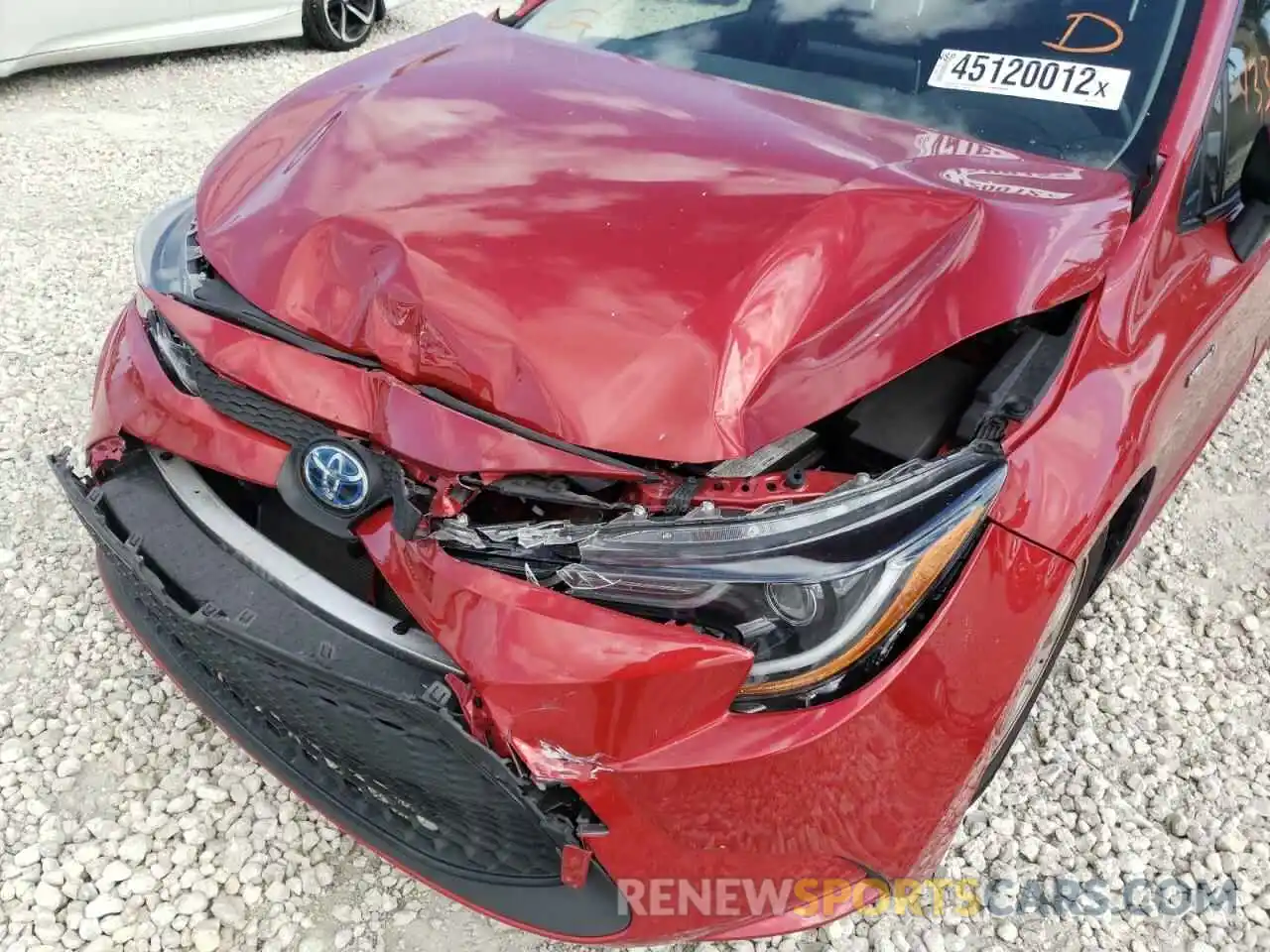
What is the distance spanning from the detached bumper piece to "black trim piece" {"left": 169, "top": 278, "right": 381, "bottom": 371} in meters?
0.33

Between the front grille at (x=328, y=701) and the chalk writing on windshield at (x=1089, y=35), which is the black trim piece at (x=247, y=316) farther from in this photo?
the chalk writing on windshield at (x=1089, y=35)

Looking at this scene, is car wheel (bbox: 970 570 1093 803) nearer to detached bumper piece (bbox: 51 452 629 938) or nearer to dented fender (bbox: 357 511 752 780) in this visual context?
dented fender (bbox: 357 511 752 780)

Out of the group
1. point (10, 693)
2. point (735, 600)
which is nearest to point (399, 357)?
point (735, 600)

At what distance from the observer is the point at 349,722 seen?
4.73 ft

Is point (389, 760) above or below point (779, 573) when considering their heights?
below

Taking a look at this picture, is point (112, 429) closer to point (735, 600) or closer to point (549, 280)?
point (549, 280)

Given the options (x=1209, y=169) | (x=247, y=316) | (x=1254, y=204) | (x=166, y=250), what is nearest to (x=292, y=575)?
(x=247, y=316)

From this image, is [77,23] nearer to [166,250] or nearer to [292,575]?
[166,250]

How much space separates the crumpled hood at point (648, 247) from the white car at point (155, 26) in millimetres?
4174

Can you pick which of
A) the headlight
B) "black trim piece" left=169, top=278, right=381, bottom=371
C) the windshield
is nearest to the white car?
the headlight

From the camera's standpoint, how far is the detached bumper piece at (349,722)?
139 centimetres

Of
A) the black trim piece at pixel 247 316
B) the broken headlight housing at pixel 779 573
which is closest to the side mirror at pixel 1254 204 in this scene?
the broken headlight housing at pixel 779 573

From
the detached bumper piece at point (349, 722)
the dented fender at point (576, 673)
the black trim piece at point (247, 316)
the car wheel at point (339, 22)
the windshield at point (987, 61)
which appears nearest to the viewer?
the dented fender at point (576, 673)

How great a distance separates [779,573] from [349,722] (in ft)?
2.17
